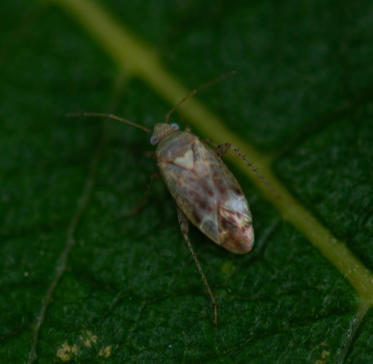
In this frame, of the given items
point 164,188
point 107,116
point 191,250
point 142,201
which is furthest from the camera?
point 107,116

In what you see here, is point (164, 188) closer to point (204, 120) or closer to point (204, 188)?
point (204, 188)

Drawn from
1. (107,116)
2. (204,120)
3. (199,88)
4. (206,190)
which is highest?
(107,116)

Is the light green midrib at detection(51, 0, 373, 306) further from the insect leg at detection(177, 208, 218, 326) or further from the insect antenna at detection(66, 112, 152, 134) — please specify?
the insect leg at detection(177, 208, 218, 326)

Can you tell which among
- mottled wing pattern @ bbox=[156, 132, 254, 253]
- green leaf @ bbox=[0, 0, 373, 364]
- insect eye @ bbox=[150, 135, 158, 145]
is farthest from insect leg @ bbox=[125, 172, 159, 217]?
insect eye @ bbox=[150, 135, 158, 145]

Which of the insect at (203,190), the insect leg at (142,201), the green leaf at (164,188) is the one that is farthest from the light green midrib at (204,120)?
the insect leg at (142,201)

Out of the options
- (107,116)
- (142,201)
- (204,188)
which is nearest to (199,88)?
(107,116)

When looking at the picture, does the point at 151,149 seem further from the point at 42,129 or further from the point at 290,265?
the point at 290,265

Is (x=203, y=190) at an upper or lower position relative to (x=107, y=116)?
lower
